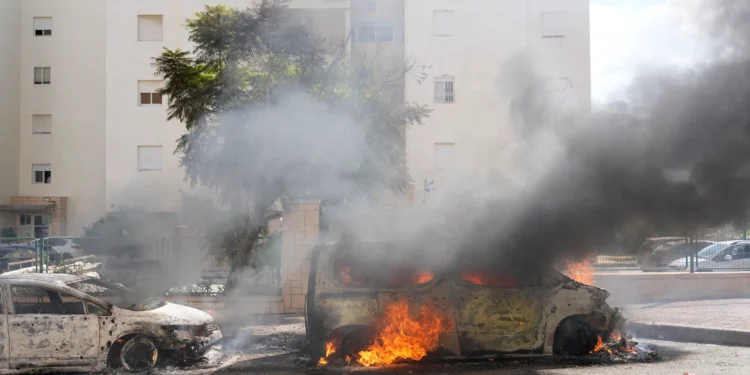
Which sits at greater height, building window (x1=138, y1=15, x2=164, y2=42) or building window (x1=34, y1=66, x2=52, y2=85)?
building window (x1=138, y1=15, x2=164, y2=42)

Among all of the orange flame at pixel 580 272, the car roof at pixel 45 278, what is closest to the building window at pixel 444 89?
the orange flame at pixel 580 272

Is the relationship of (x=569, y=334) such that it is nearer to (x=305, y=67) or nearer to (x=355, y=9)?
(x=305, y=67)

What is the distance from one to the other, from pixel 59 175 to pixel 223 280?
65.5 feet

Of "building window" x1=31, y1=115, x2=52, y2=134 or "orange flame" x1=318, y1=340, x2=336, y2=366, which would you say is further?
"building window" x1=31, y1=115, x2=52, y2=134

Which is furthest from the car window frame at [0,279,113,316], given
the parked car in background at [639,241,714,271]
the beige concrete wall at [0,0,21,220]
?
the beige concrete wall at [0,0,21,220]

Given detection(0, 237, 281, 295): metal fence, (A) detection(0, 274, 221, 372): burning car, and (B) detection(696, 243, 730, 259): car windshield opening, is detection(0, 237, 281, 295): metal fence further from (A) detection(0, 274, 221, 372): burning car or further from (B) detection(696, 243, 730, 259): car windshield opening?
(B) detection(696, 243, 730, 259): car windshield opening

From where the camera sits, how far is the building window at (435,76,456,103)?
24953mm

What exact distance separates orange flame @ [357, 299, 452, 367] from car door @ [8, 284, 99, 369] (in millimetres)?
3416

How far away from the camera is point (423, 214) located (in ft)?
33.3

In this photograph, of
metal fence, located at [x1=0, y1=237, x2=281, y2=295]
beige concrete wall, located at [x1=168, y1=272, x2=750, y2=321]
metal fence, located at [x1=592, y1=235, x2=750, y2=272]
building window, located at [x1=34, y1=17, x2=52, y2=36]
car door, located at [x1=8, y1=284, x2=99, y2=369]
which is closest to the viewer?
car door, located at [x1=8, y1=284, x2=99, y2=369]

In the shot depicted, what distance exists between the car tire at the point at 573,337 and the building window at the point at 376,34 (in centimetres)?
1954

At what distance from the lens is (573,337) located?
26.0 ft

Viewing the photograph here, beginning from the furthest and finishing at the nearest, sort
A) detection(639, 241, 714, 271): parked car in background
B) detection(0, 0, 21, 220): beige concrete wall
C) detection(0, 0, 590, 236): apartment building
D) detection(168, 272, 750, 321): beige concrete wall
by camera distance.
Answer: detection(0, 0, 21, 220): beige concrete wall, detection(0, 0, 590, 236): apartment building, detection(168, 272, 750, 321): beige concrete wall, detection(639, 241, 714, 271): parked car in background

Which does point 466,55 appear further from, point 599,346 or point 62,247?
point 599,346
